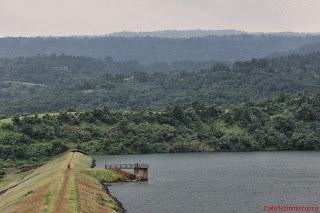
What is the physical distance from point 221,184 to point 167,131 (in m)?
76.3

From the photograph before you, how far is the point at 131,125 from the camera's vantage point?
568ft

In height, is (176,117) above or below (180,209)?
above

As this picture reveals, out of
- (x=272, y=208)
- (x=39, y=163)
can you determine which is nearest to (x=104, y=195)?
(x=272, y=208)

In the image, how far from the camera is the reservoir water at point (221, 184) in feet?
254

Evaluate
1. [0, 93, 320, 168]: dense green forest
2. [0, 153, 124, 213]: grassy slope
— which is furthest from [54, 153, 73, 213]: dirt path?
[0, 93, 320, 168]: dense green forest

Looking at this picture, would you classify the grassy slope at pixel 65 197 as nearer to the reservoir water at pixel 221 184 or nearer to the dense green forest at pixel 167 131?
the reservoir water at pixel 221 184

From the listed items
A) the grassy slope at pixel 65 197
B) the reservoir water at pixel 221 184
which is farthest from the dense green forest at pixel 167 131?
the grassy slope at pixel 65 197

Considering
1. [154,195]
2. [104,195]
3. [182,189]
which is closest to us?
[104,195]

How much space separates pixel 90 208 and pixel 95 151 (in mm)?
93055

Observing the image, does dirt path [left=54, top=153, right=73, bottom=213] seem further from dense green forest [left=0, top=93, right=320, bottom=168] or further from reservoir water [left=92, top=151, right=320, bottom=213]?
dense green forest [left=0, top=93, right=320, bottom=168]

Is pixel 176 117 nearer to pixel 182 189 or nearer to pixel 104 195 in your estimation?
pixel 182 189

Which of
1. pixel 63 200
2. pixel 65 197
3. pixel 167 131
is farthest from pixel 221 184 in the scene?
pixel 167 131

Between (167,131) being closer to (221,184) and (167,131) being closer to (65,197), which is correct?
(221,184)

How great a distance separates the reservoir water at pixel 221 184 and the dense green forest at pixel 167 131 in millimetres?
18047
